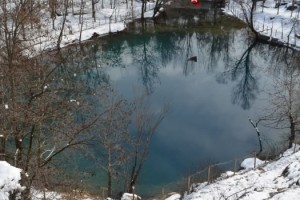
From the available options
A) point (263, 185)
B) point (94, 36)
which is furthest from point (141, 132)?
point (94, 36)

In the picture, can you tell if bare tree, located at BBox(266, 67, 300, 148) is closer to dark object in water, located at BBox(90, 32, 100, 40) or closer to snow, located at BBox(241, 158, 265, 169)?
snow, located at BBox(241, 158, 265, 169)

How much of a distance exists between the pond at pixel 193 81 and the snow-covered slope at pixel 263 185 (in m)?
7.24

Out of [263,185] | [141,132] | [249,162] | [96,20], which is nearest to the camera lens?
[263,185]

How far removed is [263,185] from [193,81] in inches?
1022

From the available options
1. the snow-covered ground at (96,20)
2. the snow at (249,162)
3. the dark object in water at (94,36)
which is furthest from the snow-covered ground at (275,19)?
A: the snow at (249,162)

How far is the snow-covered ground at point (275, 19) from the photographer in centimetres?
5856

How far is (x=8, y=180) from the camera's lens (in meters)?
12.1

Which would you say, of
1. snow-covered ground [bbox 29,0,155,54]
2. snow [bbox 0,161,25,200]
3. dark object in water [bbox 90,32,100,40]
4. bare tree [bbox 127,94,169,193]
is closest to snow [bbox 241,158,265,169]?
bare tree [bbox 127,94,169,193]

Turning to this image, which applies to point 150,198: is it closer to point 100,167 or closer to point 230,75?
point 100,167

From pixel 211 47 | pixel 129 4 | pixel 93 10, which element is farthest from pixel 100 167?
pixel 129 4

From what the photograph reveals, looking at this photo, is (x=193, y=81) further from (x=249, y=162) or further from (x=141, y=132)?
(x=249, y=162)

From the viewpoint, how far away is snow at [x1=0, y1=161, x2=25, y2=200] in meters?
11.9

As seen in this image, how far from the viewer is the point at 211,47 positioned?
188 feet

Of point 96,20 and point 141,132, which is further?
point 96,20
